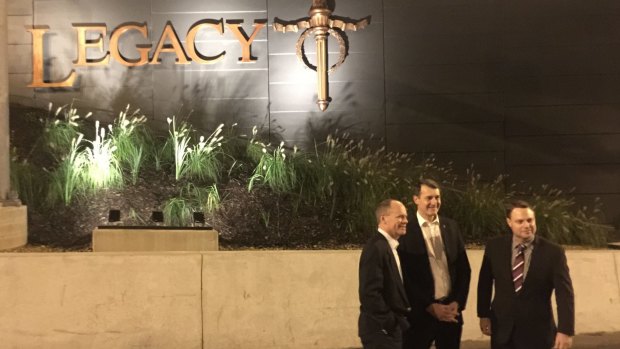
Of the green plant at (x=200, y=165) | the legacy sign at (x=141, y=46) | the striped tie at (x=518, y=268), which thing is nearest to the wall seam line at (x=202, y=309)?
the green plant at (x=200, y=165)

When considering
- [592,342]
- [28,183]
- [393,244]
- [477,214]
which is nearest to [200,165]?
[28,183]

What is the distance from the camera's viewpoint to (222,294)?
636cm

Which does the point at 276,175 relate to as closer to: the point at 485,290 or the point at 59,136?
the point at 59,136

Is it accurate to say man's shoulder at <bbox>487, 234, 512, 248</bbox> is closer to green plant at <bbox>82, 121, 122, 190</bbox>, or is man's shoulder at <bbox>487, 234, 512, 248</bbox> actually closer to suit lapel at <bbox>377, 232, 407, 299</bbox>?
suit lapel at <bbox>377, 232, 407, 299</bbox>

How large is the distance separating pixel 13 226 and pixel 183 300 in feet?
8.75

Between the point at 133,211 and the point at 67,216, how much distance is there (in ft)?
2.95

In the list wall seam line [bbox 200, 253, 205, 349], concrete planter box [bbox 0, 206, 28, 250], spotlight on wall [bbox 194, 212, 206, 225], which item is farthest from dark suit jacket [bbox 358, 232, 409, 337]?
concrete planter box [bbox 0, 206, 28, 250]

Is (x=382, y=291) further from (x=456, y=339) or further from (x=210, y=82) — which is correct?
(x=210, y=82)

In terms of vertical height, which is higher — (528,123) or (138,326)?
(528,123)

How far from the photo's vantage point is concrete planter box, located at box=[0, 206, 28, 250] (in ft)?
23.8

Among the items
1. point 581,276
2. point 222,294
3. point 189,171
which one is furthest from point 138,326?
point 581,276

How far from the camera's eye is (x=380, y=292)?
3867 millimetres

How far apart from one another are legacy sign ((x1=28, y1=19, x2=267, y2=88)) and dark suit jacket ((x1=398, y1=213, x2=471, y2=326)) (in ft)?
25.8

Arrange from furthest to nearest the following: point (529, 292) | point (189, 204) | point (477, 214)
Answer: point (477, 214), point (189, 204), point (529, 292)
